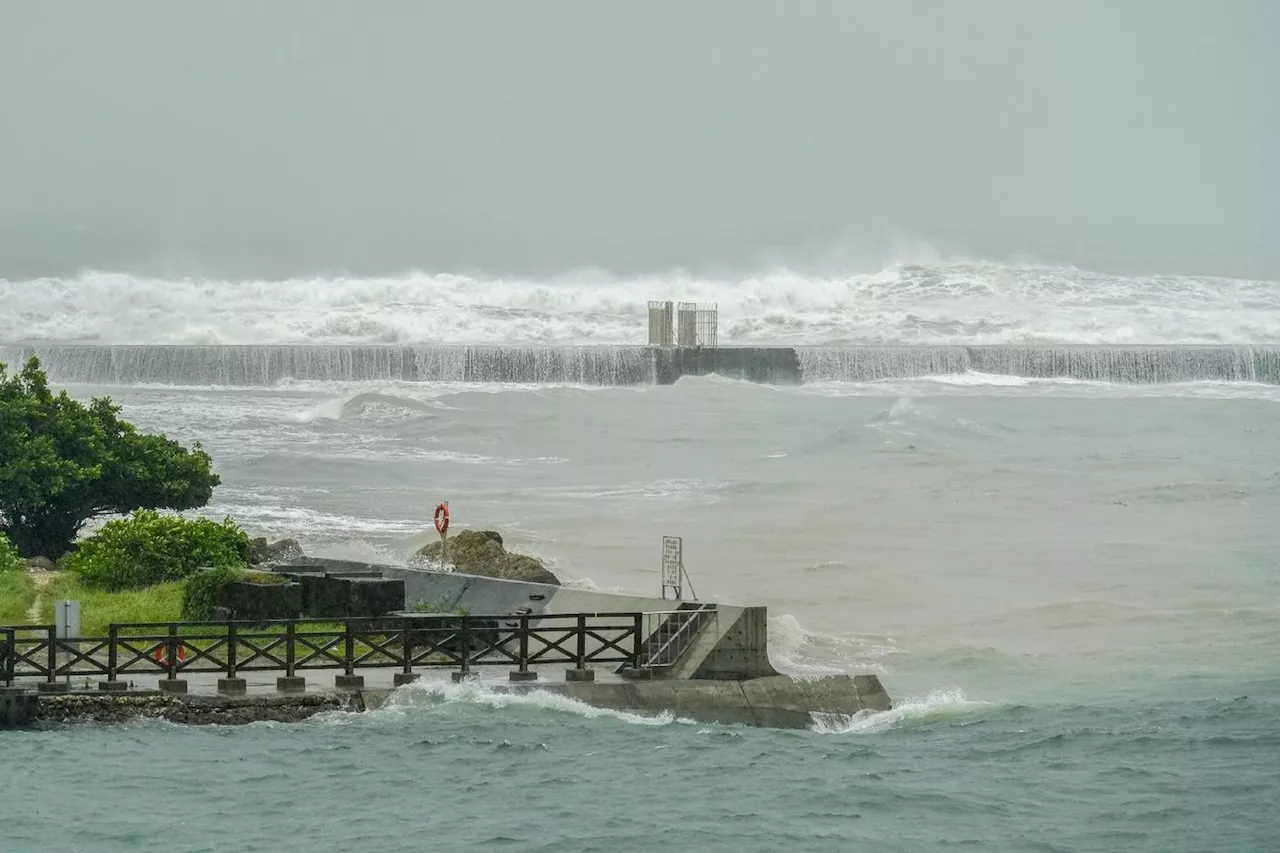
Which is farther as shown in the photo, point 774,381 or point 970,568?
point 774,381

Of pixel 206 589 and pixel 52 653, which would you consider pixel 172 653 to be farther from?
pixel 206 589

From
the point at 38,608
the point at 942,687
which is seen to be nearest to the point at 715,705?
the point at 942,687

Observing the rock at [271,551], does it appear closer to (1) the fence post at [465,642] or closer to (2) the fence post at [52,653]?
(1) the fence post at [465,642]

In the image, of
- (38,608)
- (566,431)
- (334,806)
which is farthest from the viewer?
(566,431)

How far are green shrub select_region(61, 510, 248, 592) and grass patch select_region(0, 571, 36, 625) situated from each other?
0.77m

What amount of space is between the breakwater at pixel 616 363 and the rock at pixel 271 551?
57163 millimetres

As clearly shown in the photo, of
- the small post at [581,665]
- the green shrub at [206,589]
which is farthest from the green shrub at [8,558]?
the small post at [581,665]

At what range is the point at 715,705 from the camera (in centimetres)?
2372

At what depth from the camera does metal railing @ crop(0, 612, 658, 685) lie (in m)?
22.6

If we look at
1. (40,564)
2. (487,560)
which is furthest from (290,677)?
(40,564)

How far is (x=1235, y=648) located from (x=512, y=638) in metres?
13.7

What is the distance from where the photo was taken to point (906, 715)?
25469 mm

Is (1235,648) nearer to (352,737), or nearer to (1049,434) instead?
(352,737)

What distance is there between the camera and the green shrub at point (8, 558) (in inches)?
1138
